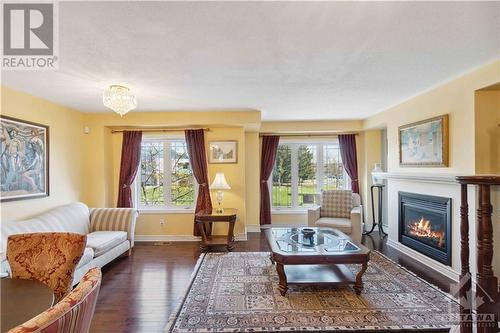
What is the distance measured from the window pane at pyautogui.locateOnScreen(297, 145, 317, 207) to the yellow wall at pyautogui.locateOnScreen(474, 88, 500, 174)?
333 cm

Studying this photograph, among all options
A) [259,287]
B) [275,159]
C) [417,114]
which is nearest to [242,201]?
[275,159]

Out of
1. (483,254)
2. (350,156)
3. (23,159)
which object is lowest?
(483,254)

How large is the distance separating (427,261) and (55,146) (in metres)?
5.67

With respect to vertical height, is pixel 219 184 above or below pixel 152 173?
below

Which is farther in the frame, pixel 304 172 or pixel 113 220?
pixel 304 172

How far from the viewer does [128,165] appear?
4.81 metres

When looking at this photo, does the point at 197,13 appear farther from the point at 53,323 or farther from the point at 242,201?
the point at 242,201

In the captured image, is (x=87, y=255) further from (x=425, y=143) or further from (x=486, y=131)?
(x=486, y=131)

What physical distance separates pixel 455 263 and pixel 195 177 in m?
4.10

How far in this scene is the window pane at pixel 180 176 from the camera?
Answer: 5074 millimetres

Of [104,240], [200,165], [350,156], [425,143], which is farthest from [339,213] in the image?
[104,240]

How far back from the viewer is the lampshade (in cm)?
446

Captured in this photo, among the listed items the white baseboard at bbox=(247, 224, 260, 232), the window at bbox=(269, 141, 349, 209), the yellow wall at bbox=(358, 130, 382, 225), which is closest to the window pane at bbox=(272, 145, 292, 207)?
the window at bbox=(269, 141, 349, 209)

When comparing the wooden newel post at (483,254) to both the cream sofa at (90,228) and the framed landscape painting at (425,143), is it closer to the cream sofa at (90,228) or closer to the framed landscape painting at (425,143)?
the framed landscape painting at (425,143)
